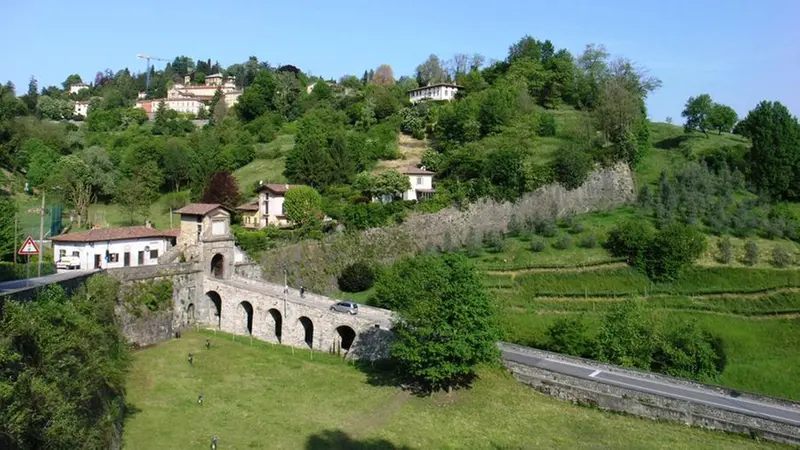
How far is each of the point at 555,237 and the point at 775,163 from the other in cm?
2761

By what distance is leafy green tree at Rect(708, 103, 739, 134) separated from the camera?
260 ft

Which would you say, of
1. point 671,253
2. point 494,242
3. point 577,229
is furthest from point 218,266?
point 671,253

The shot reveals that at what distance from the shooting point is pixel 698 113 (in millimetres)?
79000

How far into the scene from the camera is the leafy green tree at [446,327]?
28156 millimetres

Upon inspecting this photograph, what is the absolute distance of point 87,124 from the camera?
104 m

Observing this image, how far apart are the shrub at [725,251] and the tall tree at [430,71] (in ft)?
261

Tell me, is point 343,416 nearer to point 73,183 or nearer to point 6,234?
point 6,234

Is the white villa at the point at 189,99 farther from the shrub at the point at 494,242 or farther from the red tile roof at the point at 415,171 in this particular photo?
the shrub at the point at 494,242

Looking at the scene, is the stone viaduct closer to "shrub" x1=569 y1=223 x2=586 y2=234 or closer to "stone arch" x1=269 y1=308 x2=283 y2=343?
"stone arch" x1=269 y1=308 x2=283 y2=343

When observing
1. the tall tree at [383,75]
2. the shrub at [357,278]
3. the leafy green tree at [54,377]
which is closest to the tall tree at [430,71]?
the tall tree at [383,75]

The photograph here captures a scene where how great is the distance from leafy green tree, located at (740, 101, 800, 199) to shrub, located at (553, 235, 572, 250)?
25624 mm

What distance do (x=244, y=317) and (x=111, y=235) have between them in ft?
38.8

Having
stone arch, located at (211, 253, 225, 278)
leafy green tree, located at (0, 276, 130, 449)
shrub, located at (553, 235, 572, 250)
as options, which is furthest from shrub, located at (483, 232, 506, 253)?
leafy green tree, located at (0, 276, 130, 449)

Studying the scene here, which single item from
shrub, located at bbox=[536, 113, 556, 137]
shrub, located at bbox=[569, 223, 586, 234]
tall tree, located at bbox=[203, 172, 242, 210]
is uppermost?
shrub, located at bbox=[536, 113, 556, 137]
